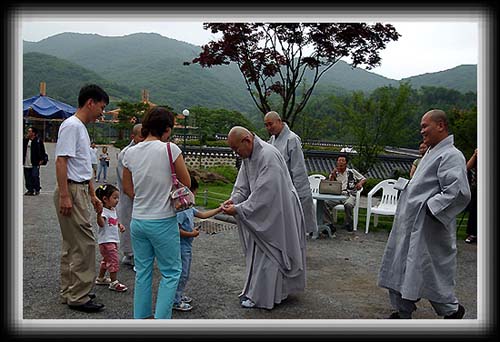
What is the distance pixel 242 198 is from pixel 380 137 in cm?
953

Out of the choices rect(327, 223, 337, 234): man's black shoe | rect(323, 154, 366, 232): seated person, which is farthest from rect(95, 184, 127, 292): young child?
rect(323, 154, 366, 232): seated person

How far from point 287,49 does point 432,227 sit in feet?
24.6

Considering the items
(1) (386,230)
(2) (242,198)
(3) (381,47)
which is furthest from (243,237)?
(3) (381,47)

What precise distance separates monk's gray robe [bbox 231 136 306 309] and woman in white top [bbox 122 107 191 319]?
109 cm

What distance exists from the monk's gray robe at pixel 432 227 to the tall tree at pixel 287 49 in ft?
20.9

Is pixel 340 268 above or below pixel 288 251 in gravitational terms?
below

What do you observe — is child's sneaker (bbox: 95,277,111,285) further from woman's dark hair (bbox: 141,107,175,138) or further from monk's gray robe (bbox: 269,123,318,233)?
monk's gray robe (bbox: 269,123,318,233)

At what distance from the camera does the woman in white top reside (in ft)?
11.1

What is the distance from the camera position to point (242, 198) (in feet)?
15.6

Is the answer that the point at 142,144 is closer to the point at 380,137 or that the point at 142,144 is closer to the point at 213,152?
the point at 380,137

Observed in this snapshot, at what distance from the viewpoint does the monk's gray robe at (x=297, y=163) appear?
619cm

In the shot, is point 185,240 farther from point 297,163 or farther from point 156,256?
point 297,163

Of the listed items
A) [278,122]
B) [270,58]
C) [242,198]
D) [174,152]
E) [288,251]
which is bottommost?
[288,251]

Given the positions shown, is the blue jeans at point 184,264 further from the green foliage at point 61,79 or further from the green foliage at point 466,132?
the green foliage at point 61,79
